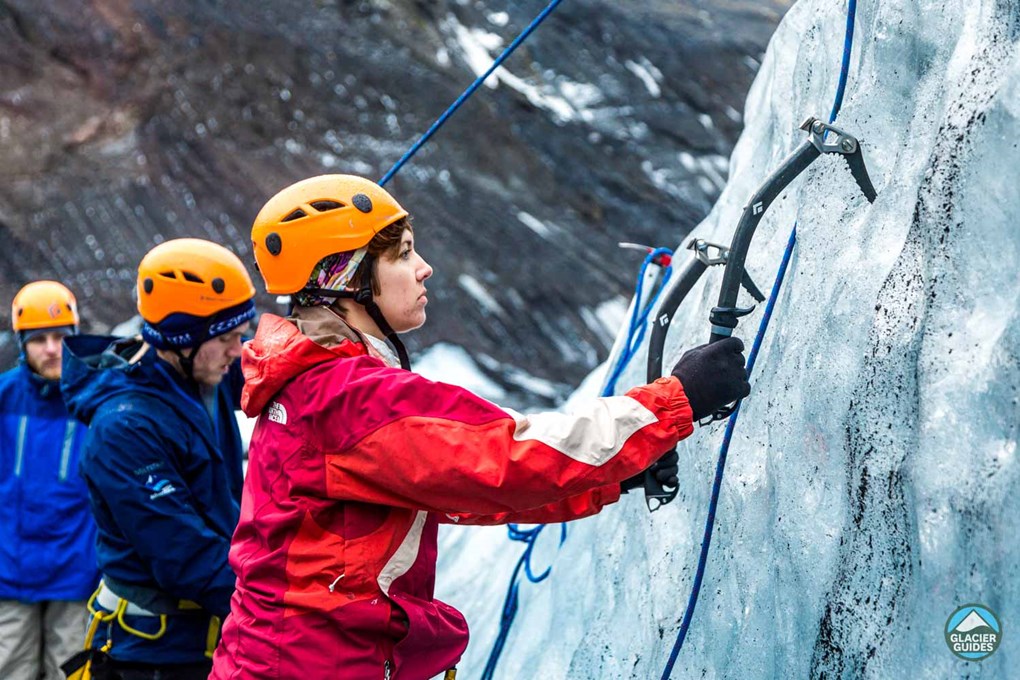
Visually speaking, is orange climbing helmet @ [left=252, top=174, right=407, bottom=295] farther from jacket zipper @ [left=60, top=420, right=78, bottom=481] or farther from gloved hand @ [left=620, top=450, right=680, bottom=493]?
jacket zipper @ [left=60, top=420, right=78, bottom=481]

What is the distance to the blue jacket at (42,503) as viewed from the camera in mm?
4121

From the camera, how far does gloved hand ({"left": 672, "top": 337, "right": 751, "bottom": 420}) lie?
79.4 inches

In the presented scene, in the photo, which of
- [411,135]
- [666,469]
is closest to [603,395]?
[666,469]

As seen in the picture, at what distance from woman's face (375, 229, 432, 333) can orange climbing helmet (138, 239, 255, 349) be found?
4.02 ft

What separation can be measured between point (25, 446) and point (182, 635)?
4.88ft

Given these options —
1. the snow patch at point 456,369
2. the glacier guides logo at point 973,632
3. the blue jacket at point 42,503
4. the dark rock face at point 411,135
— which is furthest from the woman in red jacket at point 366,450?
the dark rock face at point 411,135

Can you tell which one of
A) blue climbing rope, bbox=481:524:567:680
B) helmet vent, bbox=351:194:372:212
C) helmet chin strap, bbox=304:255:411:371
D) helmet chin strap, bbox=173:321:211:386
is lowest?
blue climbing rope, bbox=481:524:567:680

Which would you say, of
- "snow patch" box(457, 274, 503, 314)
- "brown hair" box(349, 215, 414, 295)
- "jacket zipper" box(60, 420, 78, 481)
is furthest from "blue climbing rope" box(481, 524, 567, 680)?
"snow patch" box(457, 274, 503, 314)

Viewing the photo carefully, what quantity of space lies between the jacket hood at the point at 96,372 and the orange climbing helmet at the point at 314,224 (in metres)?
1.14

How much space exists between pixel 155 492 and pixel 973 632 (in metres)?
2.05

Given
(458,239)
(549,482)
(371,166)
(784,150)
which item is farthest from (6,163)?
(549,482)

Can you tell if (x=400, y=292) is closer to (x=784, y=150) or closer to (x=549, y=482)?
(x=549, y=482)

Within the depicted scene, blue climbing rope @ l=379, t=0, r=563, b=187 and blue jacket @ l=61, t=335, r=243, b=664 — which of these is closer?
blue climbing rope @ l=379, t=0, r=563, b=187

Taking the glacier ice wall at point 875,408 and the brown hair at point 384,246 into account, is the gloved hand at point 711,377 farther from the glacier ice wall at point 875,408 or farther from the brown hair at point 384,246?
the brown hair at point 384,246
